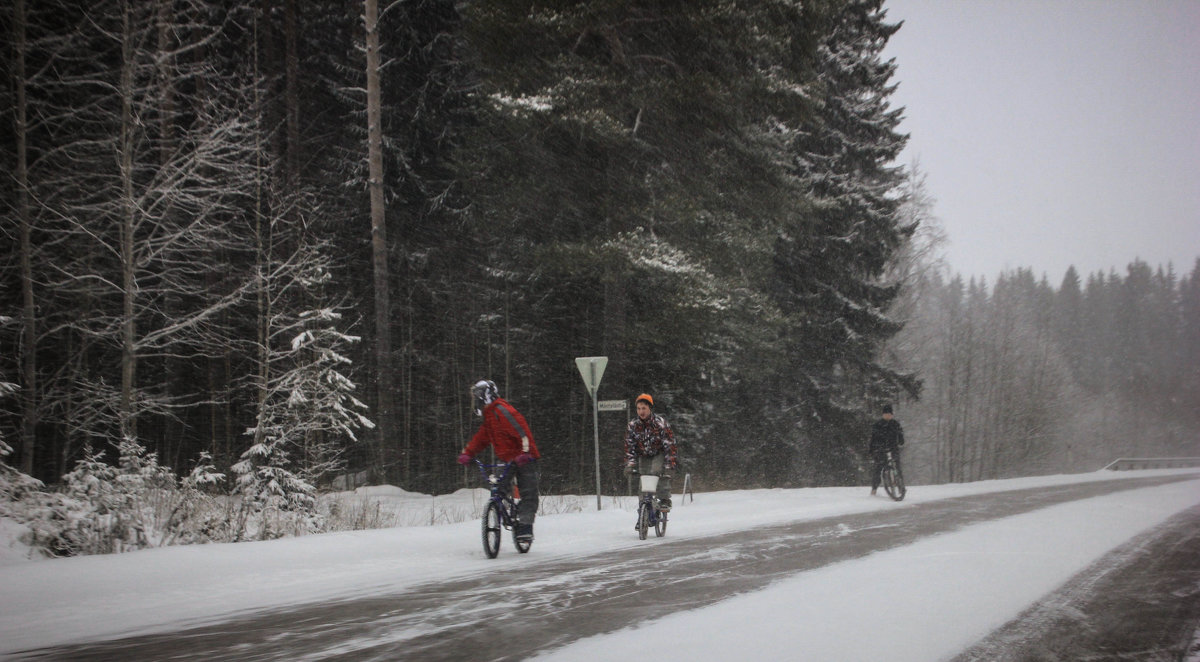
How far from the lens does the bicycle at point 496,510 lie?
366 inches

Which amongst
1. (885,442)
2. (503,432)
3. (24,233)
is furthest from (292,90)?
(885,442)

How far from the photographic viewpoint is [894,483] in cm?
1775

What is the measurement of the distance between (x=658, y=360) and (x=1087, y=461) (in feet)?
194

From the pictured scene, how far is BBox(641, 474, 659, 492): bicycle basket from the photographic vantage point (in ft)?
37.0

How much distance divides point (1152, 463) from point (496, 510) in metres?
41.9

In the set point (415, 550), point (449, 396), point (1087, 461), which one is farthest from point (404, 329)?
point (1087, 461)

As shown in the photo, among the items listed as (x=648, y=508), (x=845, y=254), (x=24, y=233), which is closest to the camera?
(x=648, y=508)

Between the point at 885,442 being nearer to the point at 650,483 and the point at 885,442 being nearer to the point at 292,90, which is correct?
the point at 650,483

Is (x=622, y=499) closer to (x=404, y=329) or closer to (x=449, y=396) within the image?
(x=404, y=329)

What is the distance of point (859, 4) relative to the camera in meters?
26.5

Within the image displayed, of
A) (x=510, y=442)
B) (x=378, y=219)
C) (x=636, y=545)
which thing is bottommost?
(x=636, y=545)

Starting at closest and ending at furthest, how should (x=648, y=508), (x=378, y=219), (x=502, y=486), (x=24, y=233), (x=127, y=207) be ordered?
(x=502, y=486), (x=648, y=508), (x=127, y=207), (x=24, y=233), (x=378, y=219)

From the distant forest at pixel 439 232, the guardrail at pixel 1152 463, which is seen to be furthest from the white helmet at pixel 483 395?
the guardrail at pixel 1152 463

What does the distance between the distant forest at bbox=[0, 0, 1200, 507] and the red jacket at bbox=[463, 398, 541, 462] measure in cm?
512
